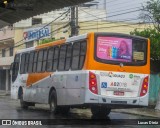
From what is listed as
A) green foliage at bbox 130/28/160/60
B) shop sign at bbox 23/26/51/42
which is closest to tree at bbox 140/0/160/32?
green foliage at bbox 130/28/160/60

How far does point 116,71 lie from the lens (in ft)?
53.8

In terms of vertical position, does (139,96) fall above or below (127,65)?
below

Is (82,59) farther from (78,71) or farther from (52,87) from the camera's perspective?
(52,87)

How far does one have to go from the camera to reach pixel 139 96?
16.7 m

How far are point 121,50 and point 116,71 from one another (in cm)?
83

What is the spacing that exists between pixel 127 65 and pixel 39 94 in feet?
20.7

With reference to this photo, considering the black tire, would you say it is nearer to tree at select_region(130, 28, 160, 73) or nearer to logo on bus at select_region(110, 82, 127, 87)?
logo on bus at select_region(110, 82, 127, 87)

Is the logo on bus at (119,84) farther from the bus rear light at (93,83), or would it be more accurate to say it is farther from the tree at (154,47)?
the tree at (154,47)

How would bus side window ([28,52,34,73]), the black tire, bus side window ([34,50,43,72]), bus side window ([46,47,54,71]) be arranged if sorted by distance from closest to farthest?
the black tire
bus side window ([46,47,54,71])
bus side window ([34,50,43,72])
bus side window ([28,52,34,73])

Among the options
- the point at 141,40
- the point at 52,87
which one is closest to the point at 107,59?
the point at 141,40

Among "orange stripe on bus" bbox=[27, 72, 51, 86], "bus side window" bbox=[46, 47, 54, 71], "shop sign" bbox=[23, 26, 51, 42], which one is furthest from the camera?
"shop sign" bbox=[23, 26, 51, 42]

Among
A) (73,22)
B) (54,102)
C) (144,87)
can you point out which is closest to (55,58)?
(54,102)

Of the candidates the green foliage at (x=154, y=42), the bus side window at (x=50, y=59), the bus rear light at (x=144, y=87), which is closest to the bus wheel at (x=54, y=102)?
the bus side window at (x=50, y=59)

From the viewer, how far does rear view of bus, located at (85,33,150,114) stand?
52.7ft
